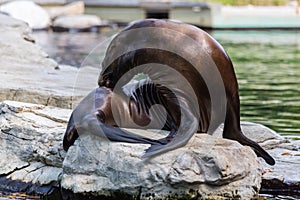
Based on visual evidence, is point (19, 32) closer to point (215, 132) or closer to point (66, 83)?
point (66, 83)

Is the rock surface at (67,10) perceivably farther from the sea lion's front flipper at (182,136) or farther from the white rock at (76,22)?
the sea lion's front flipper at (182,136)

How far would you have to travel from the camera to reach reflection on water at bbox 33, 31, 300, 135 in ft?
29.0

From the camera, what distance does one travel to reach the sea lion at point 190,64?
5.14 m

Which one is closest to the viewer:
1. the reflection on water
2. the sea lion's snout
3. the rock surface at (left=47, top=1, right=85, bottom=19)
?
the sea lion's snout

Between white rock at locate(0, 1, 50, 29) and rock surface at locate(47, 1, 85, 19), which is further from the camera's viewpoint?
rock surface at locate(47, 1, 85, 19)

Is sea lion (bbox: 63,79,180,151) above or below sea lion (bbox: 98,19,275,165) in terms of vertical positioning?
below

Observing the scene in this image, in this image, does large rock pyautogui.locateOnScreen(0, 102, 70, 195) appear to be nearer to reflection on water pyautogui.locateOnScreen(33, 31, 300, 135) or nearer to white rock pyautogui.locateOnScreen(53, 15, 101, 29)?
reflection on water pyautogui.locateOnScreen(33, 31, 300, 135)

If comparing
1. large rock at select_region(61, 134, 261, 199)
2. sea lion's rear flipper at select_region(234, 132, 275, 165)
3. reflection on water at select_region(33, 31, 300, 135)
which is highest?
large rock at select_region(61, 134, 261, 199)

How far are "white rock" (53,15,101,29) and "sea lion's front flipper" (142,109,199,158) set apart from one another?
17662 mm

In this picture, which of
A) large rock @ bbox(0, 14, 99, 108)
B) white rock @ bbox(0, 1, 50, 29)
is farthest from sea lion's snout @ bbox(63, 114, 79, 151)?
white rock @ bbox(0, 1, 50, 29)

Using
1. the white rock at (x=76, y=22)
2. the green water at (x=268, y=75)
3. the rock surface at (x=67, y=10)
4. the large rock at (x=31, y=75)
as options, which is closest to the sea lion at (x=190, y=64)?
the large rock at (x=31, y=75)

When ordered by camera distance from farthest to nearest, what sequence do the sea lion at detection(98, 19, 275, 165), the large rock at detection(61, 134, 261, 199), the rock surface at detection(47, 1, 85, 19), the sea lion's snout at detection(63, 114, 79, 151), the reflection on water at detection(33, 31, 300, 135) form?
1. the rock surface at detection(47, 1, 85, 19)
2. the reflection on water at detection(33, 31, 300, 135)
3. the sea lion at detection(98, 19, 275, 165)
4. the sea lion's snout at detection(63, 114, 79, 151)
5. the large rock at detection(61, 134, 261, 199)

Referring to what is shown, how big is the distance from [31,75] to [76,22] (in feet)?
47.7

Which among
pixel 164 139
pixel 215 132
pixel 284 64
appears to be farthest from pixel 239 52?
pixel 164 139
